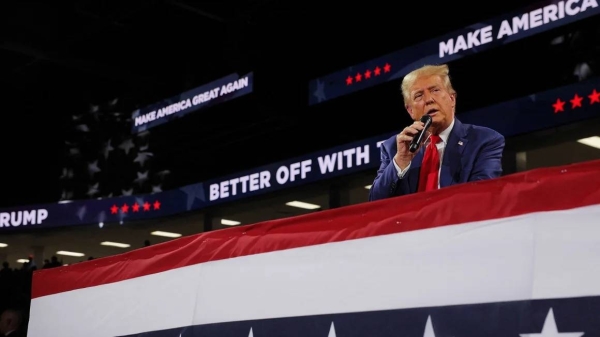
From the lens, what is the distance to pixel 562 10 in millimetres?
5273

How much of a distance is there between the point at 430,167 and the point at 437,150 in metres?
0.06

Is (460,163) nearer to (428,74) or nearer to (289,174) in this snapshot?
(428,74)

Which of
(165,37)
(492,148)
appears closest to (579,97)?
(492,148)

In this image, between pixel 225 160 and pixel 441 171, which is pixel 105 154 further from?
pixel 441 171

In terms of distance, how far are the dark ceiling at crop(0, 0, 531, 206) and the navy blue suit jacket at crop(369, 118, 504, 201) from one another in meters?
4.84

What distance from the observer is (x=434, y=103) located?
2.21m

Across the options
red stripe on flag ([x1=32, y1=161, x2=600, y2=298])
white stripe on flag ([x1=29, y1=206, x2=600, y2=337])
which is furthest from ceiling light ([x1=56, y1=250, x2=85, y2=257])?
white stripe on flag ([x1=29, y1=206, x2=600, y2=337])

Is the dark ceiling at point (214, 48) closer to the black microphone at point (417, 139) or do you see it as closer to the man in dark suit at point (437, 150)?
the man in dark suit at point (437, 150)

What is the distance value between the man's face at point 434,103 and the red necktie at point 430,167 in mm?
47

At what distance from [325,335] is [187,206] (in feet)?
25.4

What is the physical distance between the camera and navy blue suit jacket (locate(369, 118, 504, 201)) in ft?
6.93

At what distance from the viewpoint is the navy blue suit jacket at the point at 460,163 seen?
211 cm

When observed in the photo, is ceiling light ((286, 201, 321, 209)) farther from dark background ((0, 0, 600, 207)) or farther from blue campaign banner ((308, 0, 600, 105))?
blue campaign banner ((308, 0, 600, 105))

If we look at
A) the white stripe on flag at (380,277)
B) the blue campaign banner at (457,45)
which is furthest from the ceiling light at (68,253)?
the white stripe on flag at (380,277)
